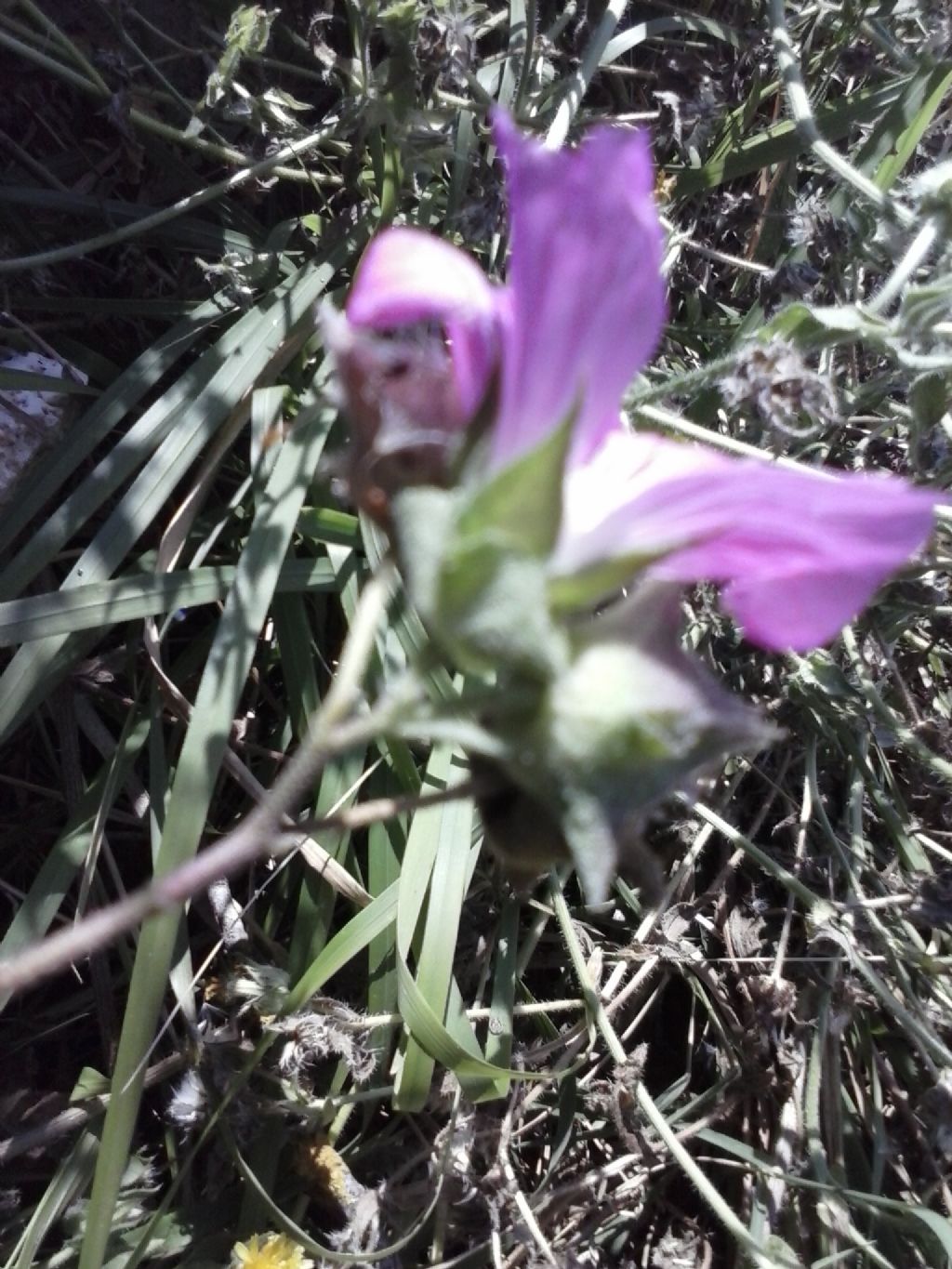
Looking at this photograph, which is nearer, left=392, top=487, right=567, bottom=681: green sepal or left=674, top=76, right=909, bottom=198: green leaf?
left=392, top=487, right=567, bottom=681: green sepal

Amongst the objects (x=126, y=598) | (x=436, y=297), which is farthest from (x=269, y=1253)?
(x=436, y=297)

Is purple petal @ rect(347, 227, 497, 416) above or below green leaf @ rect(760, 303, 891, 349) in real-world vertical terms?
below

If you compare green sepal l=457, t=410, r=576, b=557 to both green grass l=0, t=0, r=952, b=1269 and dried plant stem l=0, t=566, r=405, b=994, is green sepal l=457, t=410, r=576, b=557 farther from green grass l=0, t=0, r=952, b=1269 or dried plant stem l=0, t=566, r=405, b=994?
green grass l=0, t=0, r=952, b=1269

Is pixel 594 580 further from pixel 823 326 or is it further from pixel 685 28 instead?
pixel 685 28

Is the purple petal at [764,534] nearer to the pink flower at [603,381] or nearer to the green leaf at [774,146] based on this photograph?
the pink flower at [603,381]

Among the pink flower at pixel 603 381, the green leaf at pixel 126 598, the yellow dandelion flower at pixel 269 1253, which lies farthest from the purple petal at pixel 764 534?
the yellow dandelion flower at pixel 269 1253

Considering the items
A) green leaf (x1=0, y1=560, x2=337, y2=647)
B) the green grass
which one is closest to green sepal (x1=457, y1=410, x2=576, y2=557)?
the green grass
